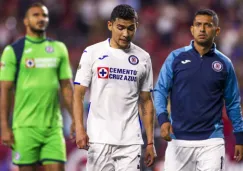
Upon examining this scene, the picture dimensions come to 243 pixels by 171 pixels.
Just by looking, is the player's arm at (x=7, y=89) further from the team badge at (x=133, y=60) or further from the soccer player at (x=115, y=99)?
the team badge at (x=133, y=60)

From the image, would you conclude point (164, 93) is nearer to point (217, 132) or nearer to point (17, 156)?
point (217, 132)

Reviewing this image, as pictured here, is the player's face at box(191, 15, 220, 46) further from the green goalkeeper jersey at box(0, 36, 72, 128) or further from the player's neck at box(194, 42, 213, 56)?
the green goalkeeper jersey at box(0, 36, 72, 128)

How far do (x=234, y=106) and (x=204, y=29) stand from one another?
861 mm

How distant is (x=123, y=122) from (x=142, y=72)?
55 cm

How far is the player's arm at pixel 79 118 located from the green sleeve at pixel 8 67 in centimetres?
199

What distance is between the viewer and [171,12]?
57.2 ft

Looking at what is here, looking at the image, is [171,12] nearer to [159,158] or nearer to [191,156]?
[159,158]

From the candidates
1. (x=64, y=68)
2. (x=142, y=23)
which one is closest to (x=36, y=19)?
(x=64, y=68)

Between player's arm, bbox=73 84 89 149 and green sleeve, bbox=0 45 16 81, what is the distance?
6.53ft

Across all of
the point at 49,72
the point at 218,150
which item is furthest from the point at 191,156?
the point at 49,72

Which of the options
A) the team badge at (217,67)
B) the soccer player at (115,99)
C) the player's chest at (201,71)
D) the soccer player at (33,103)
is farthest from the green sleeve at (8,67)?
the team badge at (217,67)

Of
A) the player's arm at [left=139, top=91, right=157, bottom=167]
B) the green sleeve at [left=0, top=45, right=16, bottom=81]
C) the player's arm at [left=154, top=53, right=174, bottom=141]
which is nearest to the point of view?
the player's arm at [left=139, top=91, right=157, bottom=167]

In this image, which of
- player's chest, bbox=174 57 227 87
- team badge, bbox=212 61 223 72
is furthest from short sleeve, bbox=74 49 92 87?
team badge, bbox=212 61 223 72

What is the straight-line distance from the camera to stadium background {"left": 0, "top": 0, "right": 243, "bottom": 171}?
647 inches
